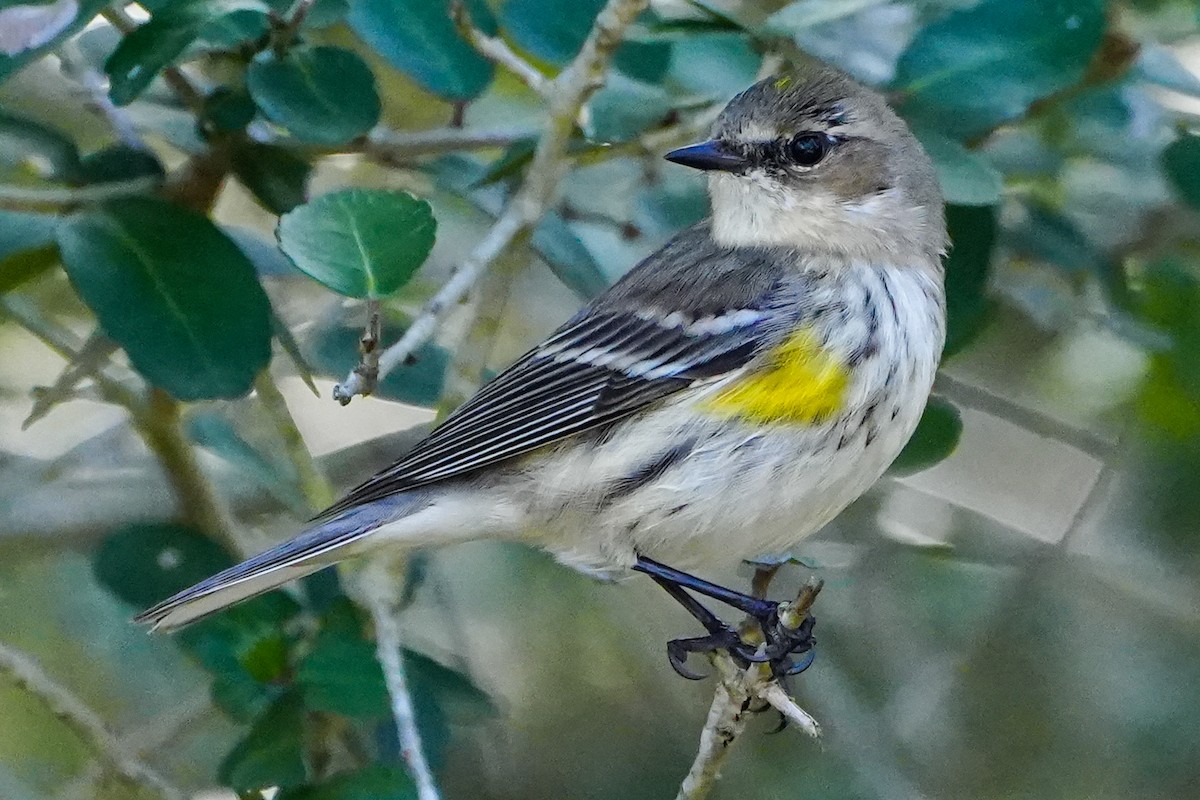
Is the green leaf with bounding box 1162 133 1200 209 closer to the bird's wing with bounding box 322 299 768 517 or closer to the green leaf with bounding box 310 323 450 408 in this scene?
the bird's wing with bounding box 322 299 768 517

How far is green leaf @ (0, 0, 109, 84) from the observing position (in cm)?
181

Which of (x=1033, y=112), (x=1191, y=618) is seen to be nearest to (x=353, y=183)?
(x=1033, y=112)

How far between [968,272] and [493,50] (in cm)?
86

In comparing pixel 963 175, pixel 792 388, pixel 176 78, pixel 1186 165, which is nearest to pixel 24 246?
pixel 176 78

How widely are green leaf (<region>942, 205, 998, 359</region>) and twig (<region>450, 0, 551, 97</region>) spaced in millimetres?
734

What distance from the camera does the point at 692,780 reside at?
174 cm

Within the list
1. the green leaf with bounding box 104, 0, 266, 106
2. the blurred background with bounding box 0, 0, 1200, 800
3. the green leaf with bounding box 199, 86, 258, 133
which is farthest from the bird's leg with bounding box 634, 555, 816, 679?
the green leaf with bounding box 104, 0, 266, 106

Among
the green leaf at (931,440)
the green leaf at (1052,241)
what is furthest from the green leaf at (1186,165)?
the green leaf at (931,440)

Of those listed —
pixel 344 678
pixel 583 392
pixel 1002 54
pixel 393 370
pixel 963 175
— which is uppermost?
pixel 1002 54

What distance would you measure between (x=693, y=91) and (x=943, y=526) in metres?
1.11

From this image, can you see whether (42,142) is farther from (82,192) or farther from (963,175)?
(963,175)

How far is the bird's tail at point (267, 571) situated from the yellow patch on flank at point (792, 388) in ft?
1.87

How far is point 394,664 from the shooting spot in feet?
6.39

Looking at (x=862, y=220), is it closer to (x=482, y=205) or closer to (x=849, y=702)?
(x=482, y=205)
